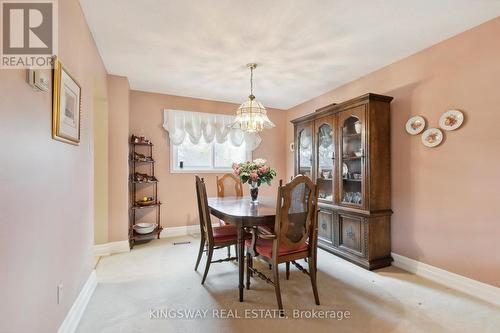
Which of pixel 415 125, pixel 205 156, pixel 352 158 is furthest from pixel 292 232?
pixel 205 156

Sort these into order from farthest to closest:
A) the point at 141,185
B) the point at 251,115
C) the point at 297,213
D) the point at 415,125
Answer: the point at 141,185 → the point at 251,115 → the point at 415,125 → the point at 297,213

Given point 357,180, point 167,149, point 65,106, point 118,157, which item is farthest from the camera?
point 167,149

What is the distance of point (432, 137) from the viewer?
2.62 m

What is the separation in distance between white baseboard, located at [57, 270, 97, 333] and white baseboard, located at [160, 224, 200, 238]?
1.73 m

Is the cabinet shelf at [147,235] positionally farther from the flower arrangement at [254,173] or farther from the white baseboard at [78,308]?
the flower arrangement at [254,173]

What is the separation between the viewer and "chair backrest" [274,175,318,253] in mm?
2025

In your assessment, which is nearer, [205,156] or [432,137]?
[432,137]

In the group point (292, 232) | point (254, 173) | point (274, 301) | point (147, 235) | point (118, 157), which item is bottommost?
point (274, 301)

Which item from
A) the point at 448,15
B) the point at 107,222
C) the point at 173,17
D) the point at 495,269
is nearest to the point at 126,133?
the point at 107,222

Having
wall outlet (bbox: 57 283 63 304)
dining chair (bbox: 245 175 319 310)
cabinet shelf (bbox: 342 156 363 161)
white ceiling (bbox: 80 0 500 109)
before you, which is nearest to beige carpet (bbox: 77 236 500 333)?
dining chair (bbox: 245 175 319 310)

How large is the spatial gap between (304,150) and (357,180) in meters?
1.20

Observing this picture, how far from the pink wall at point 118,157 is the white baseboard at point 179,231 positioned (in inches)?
30.2

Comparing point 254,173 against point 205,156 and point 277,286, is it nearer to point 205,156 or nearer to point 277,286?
point 277,286

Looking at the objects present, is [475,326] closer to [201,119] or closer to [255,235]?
[255,235]
